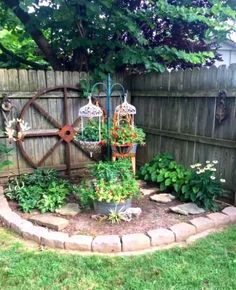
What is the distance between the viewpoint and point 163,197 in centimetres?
357

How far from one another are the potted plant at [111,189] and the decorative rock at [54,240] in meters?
0.51

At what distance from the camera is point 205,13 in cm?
425

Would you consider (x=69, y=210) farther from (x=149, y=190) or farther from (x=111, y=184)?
(x=149, y=190)

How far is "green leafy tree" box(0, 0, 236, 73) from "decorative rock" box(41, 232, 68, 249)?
2602 millimetres

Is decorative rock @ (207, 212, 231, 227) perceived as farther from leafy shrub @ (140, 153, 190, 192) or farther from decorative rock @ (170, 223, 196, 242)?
leafy shrub @ (140, 153, 190, 192)

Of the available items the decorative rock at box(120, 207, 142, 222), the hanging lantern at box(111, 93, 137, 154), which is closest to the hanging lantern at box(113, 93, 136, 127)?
the hanging lantern at box(111, 93, 137, 154)

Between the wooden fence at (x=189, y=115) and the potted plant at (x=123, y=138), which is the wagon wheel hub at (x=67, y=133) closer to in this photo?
the wooden fence at (x=189, y=115)

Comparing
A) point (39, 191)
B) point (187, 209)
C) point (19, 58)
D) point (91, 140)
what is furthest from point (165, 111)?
point (19, 58)

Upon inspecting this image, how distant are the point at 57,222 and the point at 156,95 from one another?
2363 mm

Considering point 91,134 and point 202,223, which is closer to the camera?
point 202,223

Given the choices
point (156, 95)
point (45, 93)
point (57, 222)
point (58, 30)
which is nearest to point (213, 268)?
point (57, 222)

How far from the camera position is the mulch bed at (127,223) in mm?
2766

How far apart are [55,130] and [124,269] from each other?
2.65 metres

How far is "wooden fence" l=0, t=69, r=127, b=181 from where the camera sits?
4062 millimetres
